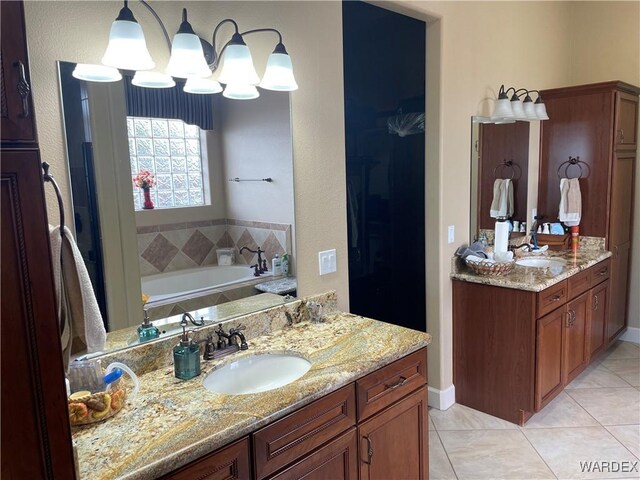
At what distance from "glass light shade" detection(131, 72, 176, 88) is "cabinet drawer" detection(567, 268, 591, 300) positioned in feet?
8.71

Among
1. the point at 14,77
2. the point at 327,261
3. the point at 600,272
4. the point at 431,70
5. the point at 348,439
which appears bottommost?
the point at 348,439

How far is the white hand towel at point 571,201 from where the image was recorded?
3.67 meters

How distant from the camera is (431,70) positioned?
2.80 meters

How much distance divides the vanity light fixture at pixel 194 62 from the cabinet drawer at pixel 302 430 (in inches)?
47.1

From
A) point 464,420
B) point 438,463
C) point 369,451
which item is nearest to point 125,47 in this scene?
point 369,451

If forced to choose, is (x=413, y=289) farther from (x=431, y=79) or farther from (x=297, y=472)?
(x=297, y=472)

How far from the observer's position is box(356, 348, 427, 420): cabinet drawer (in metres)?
1.68

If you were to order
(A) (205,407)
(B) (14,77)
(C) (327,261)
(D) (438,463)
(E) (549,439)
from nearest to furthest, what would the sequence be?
(B) (14,77) → (A) (205,407) → (C) (327,261) → (D) (438,463) → (E) (549,439)

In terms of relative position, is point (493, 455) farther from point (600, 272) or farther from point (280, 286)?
point (600, 272)

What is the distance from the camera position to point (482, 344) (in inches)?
117

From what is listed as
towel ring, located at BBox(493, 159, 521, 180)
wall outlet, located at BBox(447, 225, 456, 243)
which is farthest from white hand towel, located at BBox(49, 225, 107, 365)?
towel ring, located at BBox(493, 159, 521, 180)

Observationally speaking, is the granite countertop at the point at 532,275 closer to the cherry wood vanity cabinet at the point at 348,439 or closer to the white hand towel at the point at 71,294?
the cherry wood vanity cabinet at the point at 348,439

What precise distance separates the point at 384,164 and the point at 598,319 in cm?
200

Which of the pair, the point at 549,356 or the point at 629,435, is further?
the point at 549,356
